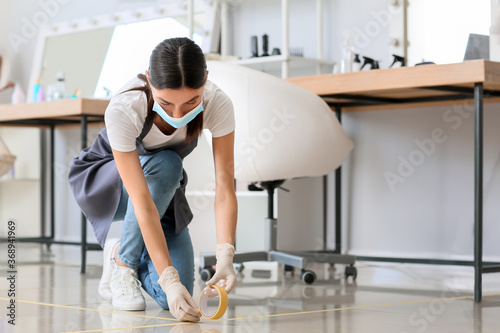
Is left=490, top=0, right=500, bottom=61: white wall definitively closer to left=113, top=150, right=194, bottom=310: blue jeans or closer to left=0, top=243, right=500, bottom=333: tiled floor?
left=0, top=243, right=500, bottom=333: tiled floor

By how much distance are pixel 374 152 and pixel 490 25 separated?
2.36 ft

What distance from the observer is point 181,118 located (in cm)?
156

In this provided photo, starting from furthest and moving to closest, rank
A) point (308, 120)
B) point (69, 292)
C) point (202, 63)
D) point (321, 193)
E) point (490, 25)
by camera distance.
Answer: point (321, 193) → point (490, 25) → point (308, 120) → point (69, 292) → point (202, 63)

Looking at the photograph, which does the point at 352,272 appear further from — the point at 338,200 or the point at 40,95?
the point at 40,95

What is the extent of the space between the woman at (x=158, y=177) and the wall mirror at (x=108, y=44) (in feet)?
5.75

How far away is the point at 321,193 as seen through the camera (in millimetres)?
3236

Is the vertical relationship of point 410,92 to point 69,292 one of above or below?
above

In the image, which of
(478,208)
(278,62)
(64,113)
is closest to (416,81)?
(478,208)

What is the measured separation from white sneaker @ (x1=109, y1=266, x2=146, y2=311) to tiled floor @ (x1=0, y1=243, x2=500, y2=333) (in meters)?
0.04

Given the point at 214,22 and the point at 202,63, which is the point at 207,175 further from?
the point at 202,63

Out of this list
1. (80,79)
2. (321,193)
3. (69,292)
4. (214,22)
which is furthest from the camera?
(80,79)

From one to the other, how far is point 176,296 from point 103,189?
1.78ft

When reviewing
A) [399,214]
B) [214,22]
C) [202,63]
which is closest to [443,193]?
[399,214]

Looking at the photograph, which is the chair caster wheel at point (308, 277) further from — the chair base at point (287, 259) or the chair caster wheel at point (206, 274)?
the chair caster wheel at point (206, 274)
